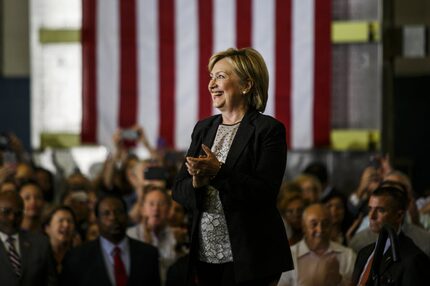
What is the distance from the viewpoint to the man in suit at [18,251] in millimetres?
6434

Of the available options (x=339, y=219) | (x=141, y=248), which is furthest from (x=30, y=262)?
(x=339, y=219)

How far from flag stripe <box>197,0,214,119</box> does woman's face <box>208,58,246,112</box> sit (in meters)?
7.27

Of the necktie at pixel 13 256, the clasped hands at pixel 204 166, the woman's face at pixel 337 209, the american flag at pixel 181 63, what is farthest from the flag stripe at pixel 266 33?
the clasped hands at pixel 204 166

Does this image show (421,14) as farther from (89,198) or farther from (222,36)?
(89,198)

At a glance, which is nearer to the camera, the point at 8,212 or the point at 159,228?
the point at 8,212

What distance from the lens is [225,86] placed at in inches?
165

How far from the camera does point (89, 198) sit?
360 inches

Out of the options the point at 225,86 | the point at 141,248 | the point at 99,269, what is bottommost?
the point at 99,269

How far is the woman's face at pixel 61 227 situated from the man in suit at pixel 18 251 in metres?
0.78

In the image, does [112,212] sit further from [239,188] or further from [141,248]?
[239,188]

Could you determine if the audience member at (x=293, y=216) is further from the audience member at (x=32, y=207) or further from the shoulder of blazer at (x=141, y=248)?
the audience member at (x=32, y=207)

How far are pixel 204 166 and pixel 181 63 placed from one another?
7.76m

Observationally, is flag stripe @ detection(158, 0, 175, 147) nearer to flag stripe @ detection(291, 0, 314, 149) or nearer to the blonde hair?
flag stripe @ detection(291, 0, 314, 149)

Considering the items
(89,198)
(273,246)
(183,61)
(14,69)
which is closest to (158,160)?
(89,198)
